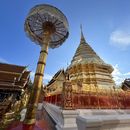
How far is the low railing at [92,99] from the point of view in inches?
196

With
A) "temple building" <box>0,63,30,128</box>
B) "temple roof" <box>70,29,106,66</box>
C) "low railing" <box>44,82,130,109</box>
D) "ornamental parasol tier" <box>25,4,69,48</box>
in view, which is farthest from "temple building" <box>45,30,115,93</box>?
"ornamental parasol tier" <box>25,4,69,48</box>

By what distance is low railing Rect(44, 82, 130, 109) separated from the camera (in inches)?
196

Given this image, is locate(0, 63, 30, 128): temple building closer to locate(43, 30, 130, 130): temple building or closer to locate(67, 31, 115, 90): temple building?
locate(43, 30, 130, 130): temple building

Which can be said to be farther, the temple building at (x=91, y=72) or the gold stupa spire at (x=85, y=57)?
Result: the gold stupa spire at (x=85, y=57)

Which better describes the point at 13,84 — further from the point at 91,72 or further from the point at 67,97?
the point at 67,97

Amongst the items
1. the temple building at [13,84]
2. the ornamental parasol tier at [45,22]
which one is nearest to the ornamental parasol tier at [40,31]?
the ornamental parasol tier at [45,22]

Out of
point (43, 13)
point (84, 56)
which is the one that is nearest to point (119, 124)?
point (43, 13)

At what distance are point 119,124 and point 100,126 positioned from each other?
39cm

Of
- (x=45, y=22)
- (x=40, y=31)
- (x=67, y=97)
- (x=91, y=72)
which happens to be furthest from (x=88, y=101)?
(x=91, y=72)

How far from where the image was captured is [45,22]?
A: 2467mm

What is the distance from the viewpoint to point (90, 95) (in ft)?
20.2

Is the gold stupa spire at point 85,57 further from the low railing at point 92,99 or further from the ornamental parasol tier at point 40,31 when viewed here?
the ornamental parasol tier at point 40,31

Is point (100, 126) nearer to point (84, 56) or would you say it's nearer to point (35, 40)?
point (35, 40)

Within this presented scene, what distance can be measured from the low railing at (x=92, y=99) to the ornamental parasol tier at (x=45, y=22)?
281 centimetres
